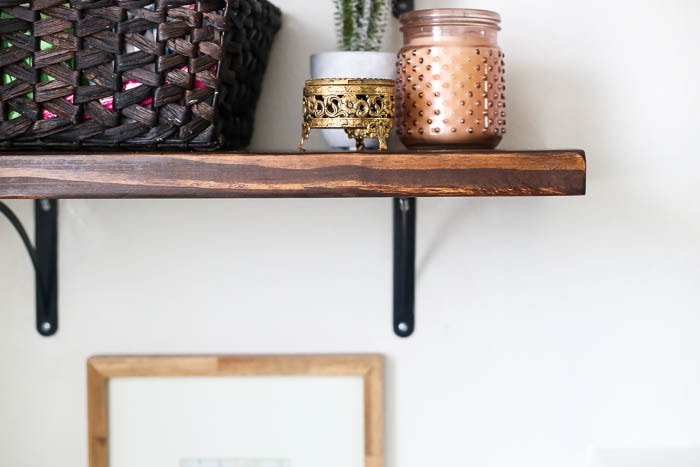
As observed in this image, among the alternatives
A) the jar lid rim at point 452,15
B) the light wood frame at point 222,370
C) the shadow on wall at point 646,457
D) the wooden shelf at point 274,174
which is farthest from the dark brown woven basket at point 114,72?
the shadow on wall at point 646,457

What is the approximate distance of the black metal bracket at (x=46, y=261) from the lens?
0.78 metres

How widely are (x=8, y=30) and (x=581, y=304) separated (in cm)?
58

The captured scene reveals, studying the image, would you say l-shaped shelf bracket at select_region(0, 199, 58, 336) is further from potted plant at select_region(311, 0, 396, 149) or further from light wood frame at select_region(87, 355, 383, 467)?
potted plant at select_region(311, 0, 396, 149)

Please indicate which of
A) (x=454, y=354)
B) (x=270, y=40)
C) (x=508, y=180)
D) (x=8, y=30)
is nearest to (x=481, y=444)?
(x=454, y=354)

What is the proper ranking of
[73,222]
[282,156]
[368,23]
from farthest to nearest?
[73,222]
[368,23]
[282,156]

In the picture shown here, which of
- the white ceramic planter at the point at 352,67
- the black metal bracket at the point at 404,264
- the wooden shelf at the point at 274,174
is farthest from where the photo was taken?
the black metal bracket at the point at 404,264

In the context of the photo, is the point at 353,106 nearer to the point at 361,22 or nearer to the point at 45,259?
the point at 361,22

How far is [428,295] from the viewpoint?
0.80 m

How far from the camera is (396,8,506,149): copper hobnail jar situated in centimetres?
64

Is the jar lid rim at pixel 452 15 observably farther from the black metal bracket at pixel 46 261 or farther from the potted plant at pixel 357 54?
the black metal bracket at pixel 46 261

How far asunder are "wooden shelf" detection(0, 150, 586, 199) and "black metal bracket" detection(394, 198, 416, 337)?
0.65ft

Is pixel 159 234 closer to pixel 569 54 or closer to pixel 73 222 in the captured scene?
pixel 73 222

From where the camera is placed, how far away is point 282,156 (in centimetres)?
58

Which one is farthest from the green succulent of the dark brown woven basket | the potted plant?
the dark brown woven basket
